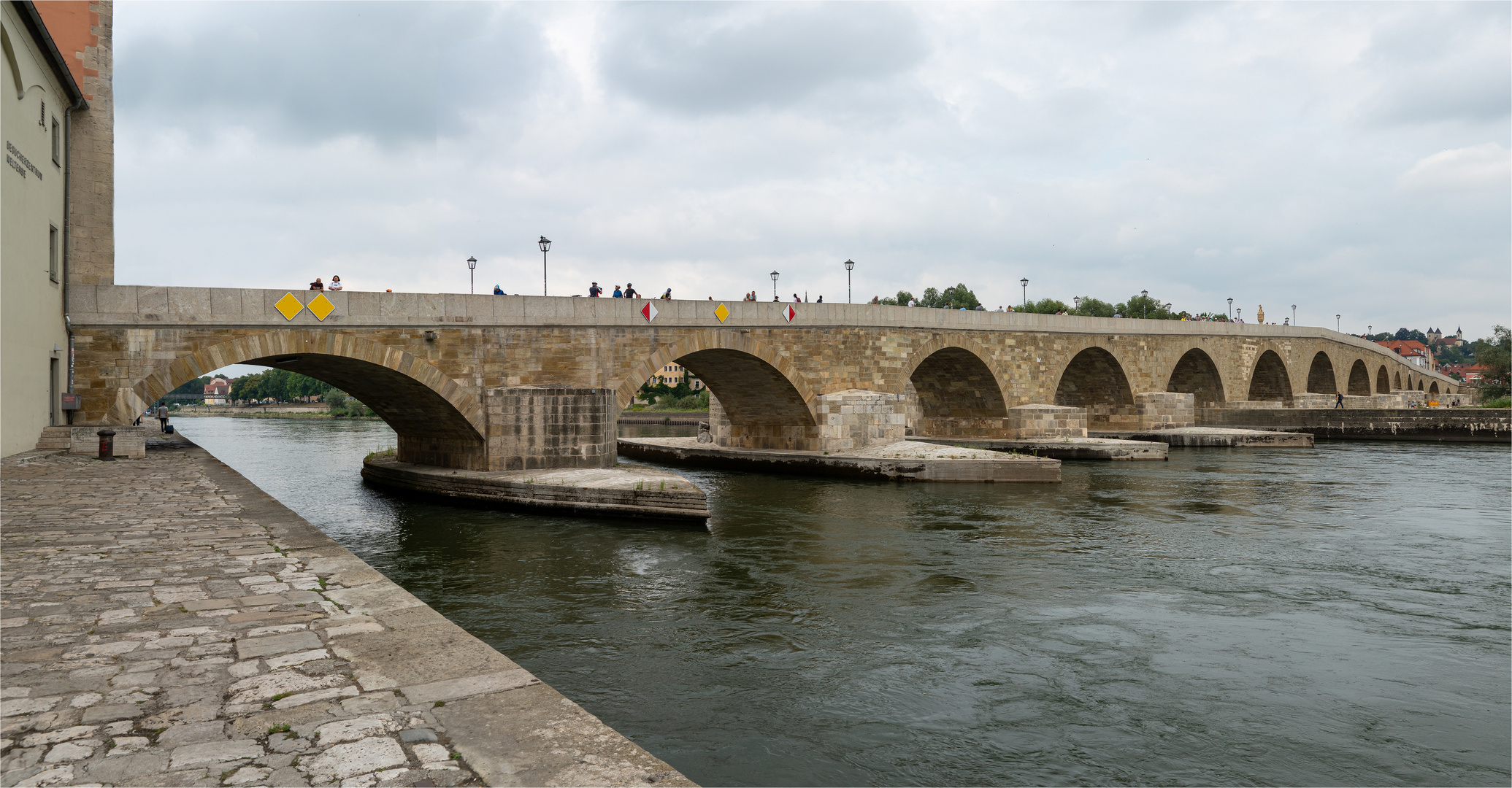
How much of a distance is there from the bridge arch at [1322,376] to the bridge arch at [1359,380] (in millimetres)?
5713

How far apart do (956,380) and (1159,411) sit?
28.7 feet

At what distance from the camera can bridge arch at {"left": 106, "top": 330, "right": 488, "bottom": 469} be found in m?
13.4

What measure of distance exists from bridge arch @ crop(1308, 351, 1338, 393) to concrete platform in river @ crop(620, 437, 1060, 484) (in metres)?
33.5

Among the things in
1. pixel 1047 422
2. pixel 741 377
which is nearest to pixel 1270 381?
pixel 1047 422

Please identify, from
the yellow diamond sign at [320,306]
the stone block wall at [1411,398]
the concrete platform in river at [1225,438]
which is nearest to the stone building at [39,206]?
the yellow diamond sign at [320,306]

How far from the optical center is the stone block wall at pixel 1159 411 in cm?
2989

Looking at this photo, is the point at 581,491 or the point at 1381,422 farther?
the point at 1381,422

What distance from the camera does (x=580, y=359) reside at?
16859mm

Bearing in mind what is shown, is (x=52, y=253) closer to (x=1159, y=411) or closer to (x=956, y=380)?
(x=956, y=380)

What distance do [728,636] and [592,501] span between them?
6.90m

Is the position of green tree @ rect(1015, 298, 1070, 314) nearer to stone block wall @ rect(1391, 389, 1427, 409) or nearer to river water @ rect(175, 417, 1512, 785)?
stone block wall @ rect(1391, 389, 1427, 409)

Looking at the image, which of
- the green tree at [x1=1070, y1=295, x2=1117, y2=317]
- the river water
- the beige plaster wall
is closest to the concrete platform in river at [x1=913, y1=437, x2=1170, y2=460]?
the river water

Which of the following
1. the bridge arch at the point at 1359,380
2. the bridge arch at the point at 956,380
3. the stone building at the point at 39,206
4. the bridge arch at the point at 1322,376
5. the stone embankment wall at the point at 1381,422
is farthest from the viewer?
the bridge arch at the point at 1359,380

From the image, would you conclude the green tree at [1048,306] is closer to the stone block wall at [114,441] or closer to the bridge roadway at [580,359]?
the bridge roadway at [580,359]
